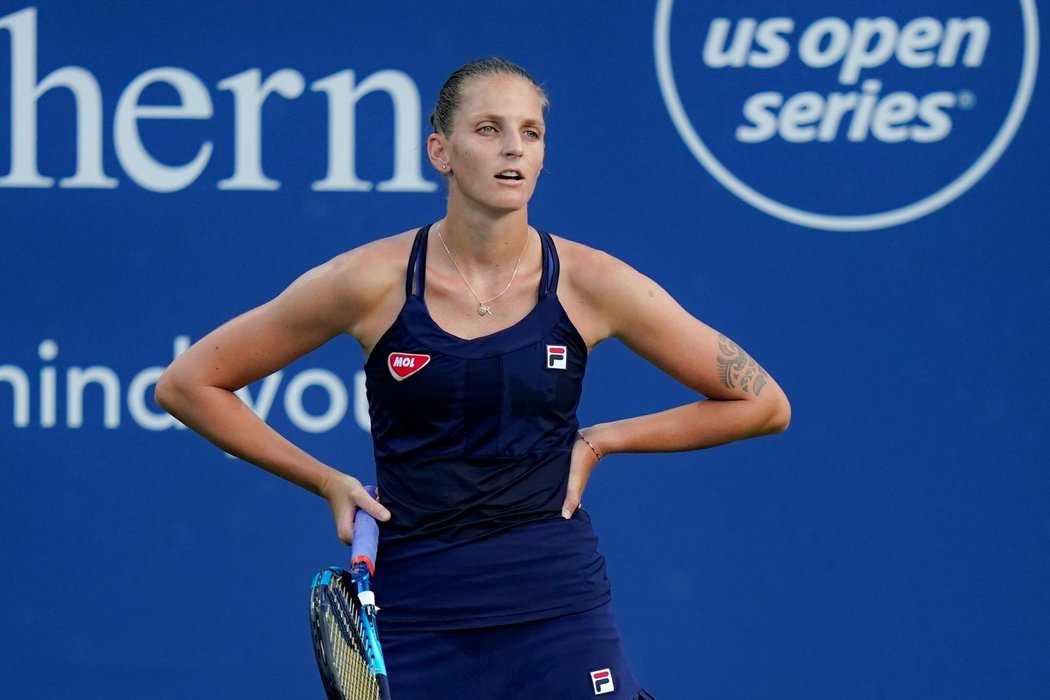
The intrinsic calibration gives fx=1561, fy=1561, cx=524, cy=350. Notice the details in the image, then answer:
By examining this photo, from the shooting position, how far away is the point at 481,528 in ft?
8.84

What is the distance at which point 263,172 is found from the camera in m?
4.18

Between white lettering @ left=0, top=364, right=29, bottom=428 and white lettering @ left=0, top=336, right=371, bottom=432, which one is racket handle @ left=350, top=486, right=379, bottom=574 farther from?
white lettering @ left=0, top=364, right=29, bottom=428

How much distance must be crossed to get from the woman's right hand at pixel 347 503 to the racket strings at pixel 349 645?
27cm

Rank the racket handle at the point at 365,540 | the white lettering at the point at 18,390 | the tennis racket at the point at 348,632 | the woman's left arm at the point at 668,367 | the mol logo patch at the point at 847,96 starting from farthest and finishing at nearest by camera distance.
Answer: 1. the white lettering at the point at 18,390
2. the mol logo patch at the point at 847,96
3. the woman's left arm at the point at 668,367
4. the racket handle at the point at 365,540
5. the tennis racket at the point at 348,632

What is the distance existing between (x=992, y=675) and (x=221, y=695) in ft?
6.90

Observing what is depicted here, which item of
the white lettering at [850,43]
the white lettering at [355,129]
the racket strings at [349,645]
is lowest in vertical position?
the racket strings at [349,645]

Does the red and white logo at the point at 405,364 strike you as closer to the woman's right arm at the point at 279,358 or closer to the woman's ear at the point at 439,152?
the woman's right arm at the point at 279,358

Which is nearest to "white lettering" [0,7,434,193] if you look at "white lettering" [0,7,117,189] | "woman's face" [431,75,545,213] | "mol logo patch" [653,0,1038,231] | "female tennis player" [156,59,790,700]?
"white lettering" [0,7,117,189]

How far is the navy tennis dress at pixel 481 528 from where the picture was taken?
8.73 feet

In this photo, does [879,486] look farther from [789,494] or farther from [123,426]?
[123,426]

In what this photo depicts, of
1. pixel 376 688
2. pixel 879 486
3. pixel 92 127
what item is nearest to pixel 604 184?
pixel 879 486

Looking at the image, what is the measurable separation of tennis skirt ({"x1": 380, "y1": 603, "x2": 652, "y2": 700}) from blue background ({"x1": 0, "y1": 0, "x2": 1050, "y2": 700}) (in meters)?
1.55

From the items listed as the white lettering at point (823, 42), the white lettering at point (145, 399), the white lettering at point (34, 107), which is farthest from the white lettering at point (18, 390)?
the white lettering at point (823, 42)

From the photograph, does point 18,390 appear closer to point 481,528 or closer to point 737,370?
point 481,528
